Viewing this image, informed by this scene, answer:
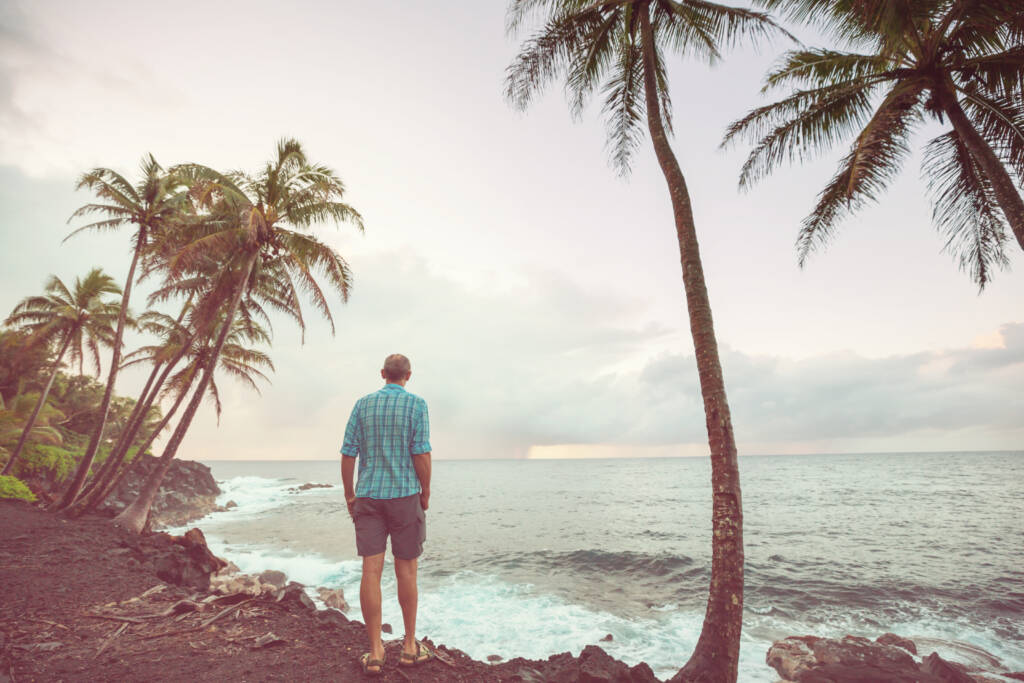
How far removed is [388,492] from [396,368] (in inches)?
42.1

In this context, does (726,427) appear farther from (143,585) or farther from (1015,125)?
(143,585)

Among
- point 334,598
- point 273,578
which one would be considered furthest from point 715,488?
point 273,578

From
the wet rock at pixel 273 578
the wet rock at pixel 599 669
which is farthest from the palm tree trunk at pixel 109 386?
the wet rock at pixel 599 669

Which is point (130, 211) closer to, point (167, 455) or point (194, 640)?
point (167, 455)

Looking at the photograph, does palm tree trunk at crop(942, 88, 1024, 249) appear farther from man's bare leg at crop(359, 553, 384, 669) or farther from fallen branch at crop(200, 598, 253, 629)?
fallen branch at crop(200, 598, 253, 629)

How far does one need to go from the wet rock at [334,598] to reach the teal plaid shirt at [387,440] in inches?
391

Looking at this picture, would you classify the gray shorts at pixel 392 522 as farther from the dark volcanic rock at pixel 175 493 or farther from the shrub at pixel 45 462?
the shrub at pixel 45 462

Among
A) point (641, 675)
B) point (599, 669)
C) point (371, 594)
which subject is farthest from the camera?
point (641, 675)

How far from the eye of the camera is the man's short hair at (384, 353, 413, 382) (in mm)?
3910

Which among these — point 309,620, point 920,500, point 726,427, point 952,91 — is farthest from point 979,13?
point 920,500

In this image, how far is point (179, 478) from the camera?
3681cm

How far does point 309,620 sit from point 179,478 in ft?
137

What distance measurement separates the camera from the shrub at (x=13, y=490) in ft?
48.6

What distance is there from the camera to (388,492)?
3494mm
